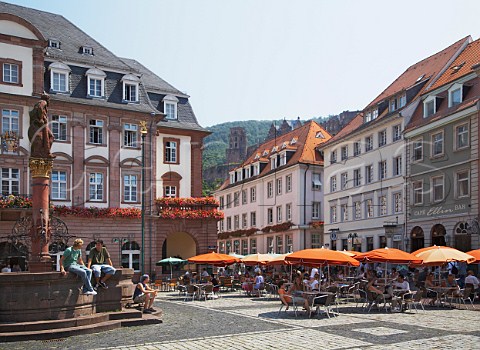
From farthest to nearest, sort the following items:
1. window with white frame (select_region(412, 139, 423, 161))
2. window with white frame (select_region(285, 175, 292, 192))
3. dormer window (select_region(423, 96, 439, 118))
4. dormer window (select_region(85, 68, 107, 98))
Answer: window with white frame (select_region(285, 175, 292, 192)) → dormer window (select_region(85, 68, 107, 98)) → window with white frame (select_region(412, 139, 423, 161)) → dormer window (select_region(423, 96, 439, 118))

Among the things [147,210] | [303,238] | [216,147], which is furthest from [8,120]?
[216,147]

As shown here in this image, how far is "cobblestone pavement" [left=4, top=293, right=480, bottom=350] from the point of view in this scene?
13.9 m

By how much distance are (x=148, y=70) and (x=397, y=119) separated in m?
20.7

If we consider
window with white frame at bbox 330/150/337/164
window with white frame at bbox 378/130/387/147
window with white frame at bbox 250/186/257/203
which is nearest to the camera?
window with white frame at bbox 378/130/387/147

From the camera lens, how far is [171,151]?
157 ft

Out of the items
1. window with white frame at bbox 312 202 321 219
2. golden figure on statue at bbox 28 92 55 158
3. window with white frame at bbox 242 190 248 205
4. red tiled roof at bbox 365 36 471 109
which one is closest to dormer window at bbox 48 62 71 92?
golden figure on statue at bbox 28 92 55 158

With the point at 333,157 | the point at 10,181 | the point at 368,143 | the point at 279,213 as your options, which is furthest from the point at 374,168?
the point at 10,181

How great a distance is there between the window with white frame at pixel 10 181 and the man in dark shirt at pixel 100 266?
2382 cm

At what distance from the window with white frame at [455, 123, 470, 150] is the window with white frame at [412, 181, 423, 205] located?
4.85 meters

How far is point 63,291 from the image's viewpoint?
52.3 feet

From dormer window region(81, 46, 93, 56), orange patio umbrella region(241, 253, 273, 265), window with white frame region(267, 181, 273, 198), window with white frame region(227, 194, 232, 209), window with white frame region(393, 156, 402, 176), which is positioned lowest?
orange patio umbrella region(241, 253, 273, 265)

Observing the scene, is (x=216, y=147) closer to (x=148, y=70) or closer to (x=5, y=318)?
(x=148, y=70)

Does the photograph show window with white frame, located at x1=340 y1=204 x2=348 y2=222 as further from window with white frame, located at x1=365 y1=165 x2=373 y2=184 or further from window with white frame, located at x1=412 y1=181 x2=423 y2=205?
window with white frame, located at x1=412 y1=181 x2=423 y2=205

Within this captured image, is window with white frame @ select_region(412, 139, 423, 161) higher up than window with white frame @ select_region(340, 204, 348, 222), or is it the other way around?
window with white frame @ select_region(412, 139, 423, 161)
